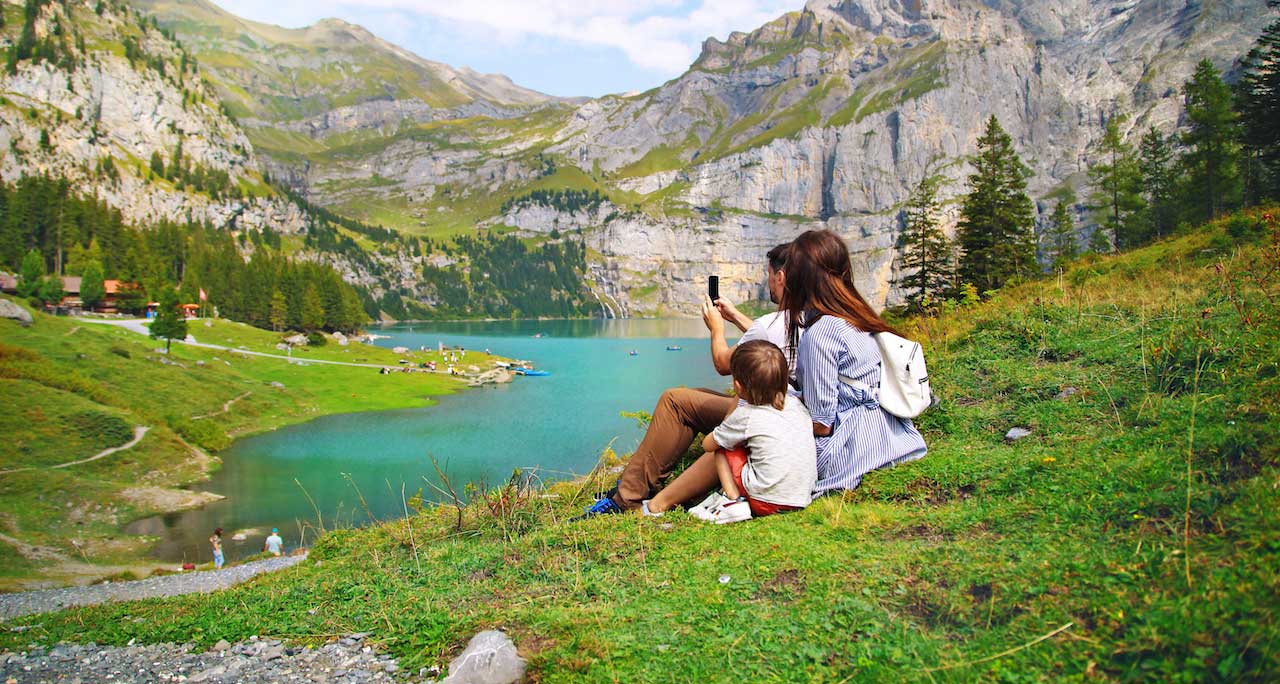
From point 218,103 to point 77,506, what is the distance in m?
214

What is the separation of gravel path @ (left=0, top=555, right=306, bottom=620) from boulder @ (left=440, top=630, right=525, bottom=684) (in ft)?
43.5

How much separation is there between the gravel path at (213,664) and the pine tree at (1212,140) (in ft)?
168

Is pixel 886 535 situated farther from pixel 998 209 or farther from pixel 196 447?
pixel 196 447

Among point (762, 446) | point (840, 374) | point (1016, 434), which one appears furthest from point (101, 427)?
point (1016, 434)

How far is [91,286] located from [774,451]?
95770 mm

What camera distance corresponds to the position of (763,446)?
5492 millimetres

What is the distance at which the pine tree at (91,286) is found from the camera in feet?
246

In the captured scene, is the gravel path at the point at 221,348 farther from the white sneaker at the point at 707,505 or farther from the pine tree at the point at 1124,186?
the white sneaker at the point at 707,505

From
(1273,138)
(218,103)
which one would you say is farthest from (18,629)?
(218,103)

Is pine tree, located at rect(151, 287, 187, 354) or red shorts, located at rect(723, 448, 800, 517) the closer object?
red shorts, located at rect(723, 448, 800, 517)

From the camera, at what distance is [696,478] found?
19.9 ft

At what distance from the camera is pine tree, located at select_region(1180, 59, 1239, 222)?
130 ft

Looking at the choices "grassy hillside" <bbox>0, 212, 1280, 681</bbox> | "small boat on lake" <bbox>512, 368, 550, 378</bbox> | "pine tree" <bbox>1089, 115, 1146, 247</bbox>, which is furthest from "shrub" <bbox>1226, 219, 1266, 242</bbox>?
"small boat on lake" <bbox>512, 368, 550, 378</bbox>

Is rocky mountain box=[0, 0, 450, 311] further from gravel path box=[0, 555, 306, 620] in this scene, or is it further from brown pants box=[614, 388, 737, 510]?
brown pants box=[614, 388, 737, 510]
